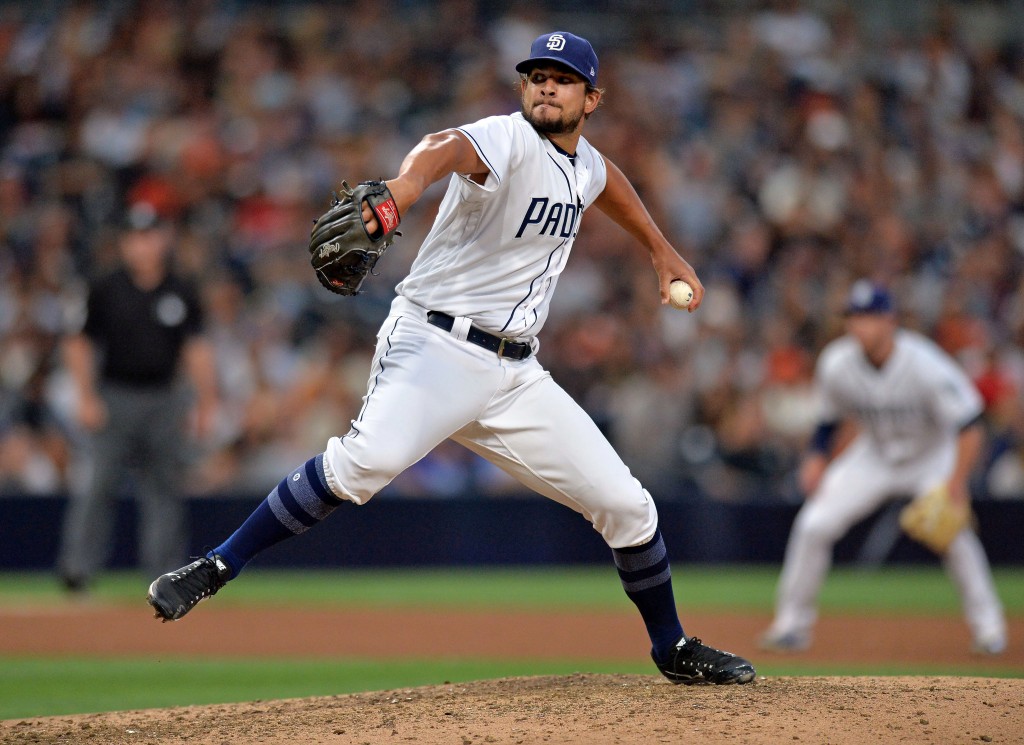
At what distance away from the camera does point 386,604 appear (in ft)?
30.0

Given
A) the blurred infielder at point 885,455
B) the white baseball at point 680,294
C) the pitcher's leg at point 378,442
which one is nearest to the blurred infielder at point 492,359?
the pitcher's leg at point 378,442

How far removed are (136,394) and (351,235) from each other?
536cm

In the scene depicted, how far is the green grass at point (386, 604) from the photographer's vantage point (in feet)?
18.7

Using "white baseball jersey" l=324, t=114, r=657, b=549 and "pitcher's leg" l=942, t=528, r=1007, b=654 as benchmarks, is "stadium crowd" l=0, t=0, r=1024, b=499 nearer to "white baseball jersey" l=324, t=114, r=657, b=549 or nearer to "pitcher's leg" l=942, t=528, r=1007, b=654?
"pitcher's leg" l=942, t=528, r=1007, b=654

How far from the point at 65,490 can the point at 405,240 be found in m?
3.86

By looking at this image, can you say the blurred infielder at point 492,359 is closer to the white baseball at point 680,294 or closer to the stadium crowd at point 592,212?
the white baseball at point 680,294

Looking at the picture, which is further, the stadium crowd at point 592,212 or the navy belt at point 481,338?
the stadium crowd at point 592,212

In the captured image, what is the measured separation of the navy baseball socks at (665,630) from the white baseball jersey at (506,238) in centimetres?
86

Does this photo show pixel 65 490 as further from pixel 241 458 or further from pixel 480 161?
pixel 480 161

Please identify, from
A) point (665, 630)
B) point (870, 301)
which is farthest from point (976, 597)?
point (665, 630)

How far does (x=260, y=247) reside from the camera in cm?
1236

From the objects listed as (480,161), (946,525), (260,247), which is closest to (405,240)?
(260,247)

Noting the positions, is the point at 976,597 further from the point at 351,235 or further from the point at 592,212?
the point at 592,212

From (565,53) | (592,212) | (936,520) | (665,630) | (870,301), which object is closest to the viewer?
(565,53)
